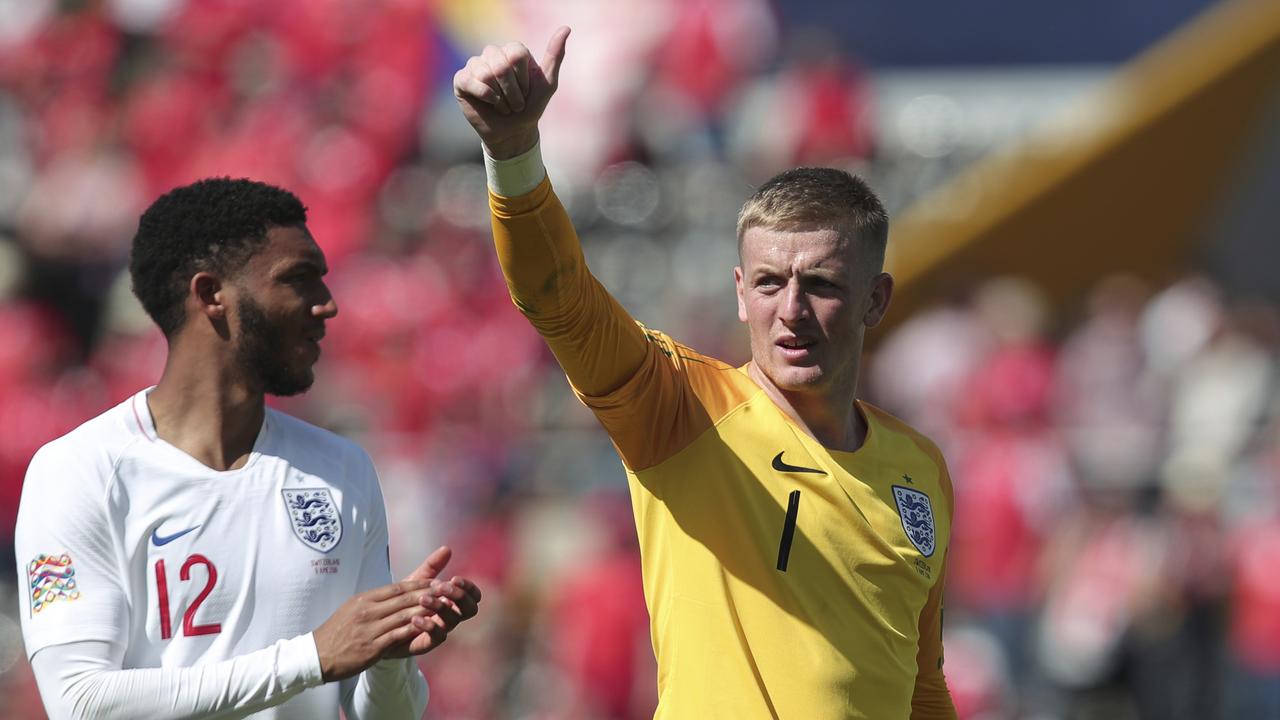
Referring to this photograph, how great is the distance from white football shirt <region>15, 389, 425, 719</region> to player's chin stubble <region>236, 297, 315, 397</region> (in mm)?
156

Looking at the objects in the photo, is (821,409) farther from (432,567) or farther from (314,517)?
(314,517)

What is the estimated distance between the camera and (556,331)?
327 cm

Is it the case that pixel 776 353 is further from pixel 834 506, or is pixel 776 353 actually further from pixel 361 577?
pixel 361 577

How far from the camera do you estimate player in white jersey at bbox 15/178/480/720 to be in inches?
134

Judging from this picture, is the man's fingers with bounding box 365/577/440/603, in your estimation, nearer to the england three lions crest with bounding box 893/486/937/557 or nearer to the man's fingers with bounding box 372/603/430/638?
the man's fingers with bounding box 372/603/430/638

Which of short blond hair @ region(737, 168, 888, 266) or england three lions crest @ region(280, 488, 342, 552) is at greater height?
short blond hair @ region(737, 168, 888, 266)

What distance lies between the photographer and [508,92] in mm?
3055

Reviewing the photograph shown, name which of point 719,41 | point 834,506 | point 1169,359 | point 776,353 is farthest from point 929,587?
point 719,41

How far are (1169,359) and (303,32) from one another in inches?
319

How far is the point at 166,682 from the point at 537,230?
3.89 feet

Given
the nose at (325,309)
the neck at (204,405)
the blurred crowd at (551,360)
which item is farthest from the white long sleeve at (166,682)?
the blurred crowd at (551,360)

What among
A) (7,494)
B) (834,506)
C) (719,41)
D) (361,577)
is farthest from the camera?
(719,41)

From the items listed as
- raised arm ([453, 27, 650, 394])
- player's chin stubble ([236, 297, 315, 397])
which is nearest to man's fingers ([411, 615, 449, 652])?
→ raised arm ([453, 27, 650, 394])

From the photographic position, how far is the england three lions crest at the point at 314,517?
3.72m
